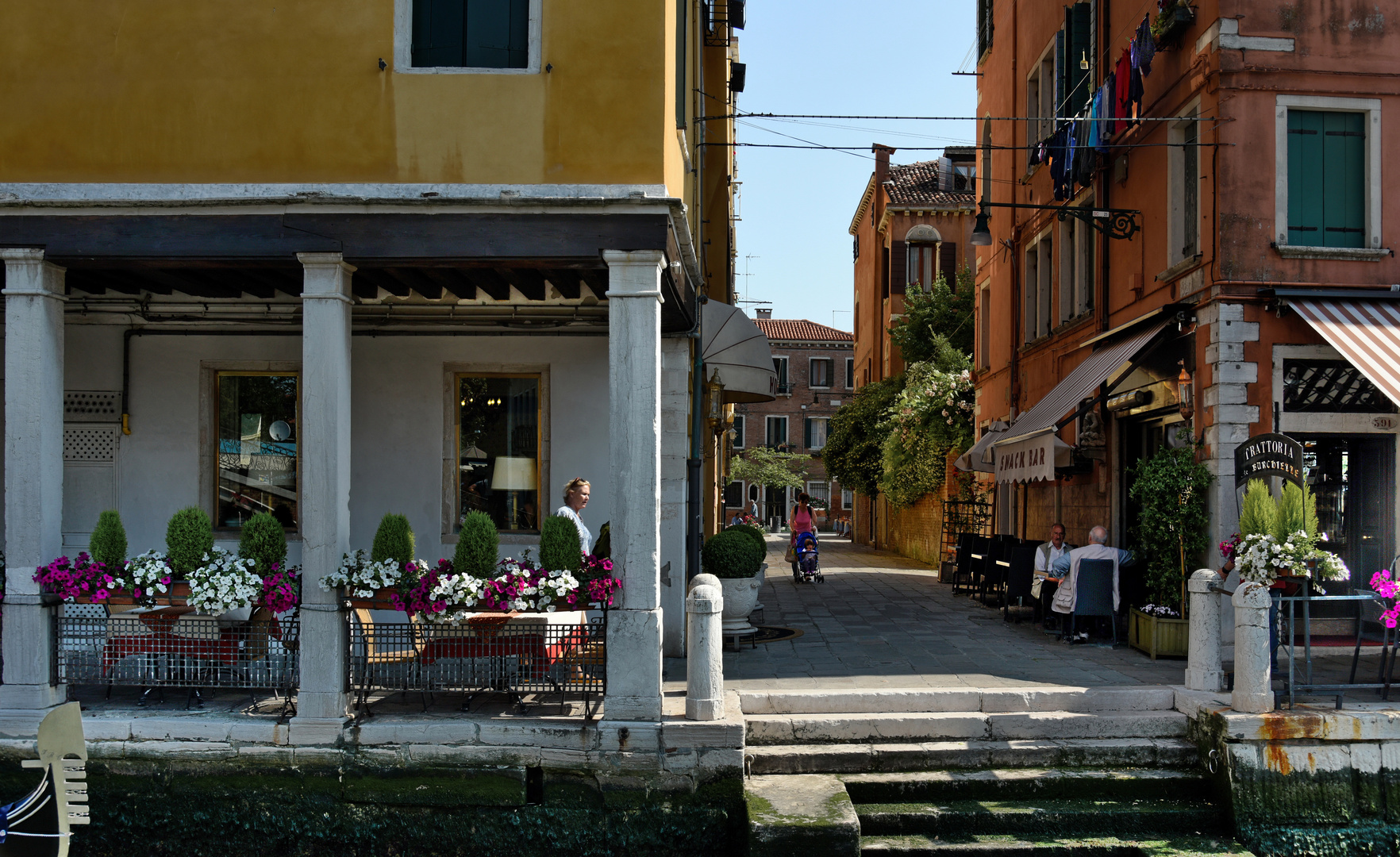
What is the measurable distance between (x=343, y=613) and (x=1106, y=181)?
926 cm

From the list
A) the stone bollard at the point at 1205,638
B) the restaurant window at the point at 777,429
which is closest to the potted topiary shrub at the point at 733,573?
the stone bollard at the point at 1205,638

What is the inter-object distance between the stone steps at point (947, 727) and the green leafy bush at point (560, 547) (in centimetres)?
151

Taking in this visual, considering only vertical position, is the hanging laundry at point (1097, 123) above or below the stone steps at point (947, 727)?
above

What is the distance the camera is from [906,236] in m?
29.7

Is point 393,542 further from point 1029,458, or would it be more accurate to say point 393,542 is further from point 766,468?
point 766,468

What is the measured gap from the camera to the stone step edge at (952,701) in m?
7.14

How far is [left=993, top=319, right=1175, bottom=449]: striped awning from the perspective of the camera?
10.3m

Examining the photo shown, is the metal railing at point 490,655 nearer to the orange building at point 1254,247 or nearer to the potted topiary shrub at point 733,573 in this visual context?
the potted topiary shrub at point 733,573

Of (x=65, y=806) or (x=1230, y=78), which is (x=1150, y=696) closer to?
(x=1230, y=78)

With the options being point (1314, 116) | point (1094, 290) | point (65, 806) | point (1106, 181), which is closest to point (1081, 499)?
point (1094, 290)

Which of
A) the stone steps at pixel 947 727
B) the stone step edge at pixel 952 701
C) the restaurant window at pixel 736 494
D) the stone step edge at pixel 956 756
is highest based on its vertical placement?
the stone step edge at pixel 952 701

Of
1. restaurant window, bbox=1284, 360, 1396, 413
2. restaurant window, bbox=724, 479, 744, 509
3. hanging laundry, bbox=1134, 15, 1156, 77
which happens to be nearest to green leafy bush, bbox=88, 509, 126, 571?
restaurant window, bbox=1284, 360, 1396, 413

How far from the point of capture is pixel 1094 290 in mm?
12406

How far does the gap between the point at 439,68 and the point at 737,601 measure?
4893 mm
